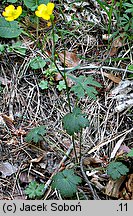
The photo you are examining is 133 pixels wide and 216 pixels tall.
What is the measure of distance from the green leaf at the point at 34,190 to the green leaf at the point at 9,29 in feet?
2.97

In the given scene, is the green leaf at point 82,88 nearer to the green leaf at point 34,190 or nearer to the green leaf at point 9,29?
the green leaf at point 34,190

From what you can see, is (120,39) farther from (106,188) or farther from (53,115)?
(106,188)

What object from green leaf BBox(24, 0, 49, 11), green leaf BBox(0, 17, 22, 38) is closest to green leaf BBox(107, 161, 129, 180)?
green leaf BBox(0, 17, 22, 38)

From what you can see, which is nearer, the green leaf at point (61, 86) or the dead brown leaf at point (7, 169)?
the dead brown leaf at point (7, 169)

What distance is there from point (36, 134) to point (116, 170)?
0.41 metres

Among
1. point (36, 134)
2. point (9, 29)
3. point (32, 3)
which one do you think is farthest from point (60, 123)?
point (32, 3)

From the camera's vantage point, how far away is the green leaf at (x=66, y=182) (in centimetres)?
157

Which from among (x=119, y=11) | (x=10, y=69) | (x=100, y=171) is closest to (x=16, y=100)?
(x=10, y=69)

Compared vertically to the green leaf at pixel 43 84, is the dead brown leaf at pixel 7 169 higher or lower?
lower

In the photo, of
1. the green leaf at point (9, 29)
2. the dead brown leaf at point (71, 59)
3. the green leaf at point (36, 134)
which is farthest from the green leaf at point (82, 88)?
the green leaf at point (9, 29)

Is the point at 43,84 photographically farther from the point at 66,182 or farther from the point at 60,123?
the point at 66,182

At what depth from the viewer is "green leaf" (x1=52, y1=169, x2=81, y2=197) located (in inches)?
61.7

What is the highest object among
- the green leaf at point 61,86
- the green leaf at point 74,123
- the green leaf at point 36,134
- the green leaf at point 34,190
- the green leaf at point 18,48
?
the green leaf at point 18,48

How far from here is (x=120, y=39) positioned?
7.39ft
